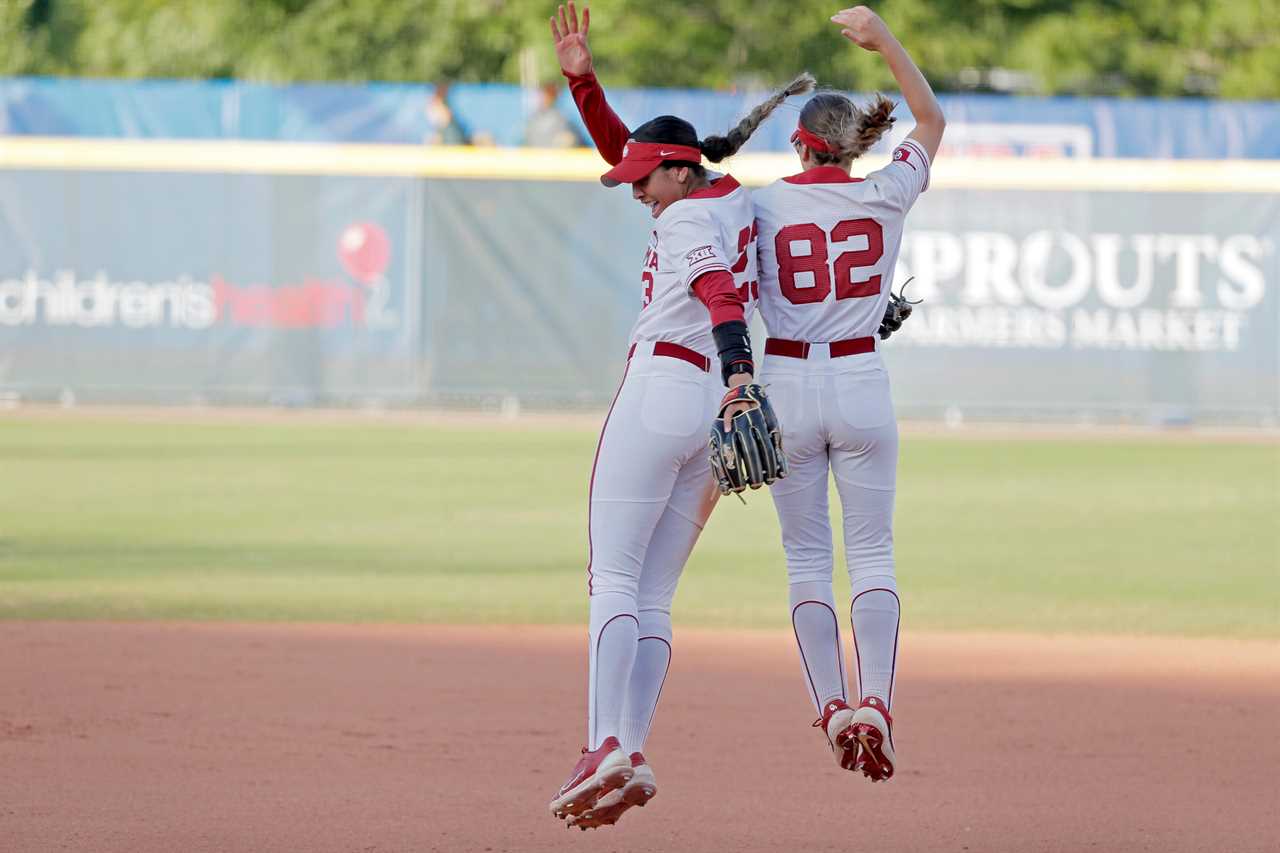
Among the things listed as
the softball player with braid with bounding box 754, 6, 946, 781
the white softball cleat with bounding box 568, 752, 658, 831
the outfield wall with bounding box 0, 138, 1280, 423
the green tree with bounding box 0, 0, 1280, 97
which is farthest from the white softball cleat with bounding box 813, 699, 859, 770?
the green tree with bounding box 0, 0, 1280, 97

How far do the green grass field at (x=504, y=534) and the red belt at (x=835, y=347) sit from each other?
13.8 ft

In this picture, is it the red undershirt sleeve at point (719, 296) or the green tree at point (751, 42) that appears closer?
the red undershirt sleeve at point (719, 296)

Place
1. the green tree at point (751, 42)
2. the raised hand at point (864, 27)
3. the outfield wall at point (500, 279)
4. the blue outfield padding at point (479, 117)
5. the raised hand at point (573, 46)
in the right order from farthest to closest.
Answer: the green tree at point (751, 42)
the blue outfield padding at point (479, 117)
the outfield wall at point (500, 279)
the raised hand at point (573, 46)
the raised hand at point (864, 27)

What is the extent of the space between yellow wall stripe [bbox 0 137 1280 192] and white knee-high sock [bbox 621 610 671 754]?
1506cm

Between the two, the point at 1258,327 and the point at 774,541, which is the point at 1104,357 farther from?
the point at 774,541

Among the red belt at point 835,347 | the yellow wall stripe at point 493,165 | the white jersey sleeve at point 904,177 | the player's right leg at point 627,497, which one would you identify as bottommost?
the player's right leg at point 627,497

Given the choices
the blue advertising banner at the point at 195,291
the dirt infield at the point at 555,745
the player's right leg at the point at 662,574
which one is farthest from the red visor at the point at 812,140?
the blue advertising banner at the point at 195,291

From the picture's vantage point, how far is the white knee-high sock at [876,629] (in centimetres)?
474

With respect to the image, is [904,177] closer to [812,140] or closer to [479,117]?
[812,140]

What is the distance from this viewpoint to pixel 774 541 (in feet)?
39.7

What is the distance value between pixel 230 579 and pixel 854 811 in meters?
5.29

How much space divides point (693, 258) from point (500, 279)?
15532 mm

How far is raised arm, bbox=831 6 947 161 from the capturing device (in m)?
4.71

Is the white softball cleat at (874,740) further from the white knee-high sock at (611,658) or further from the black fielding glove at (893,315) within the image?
the black fielding glove at (893,315)
